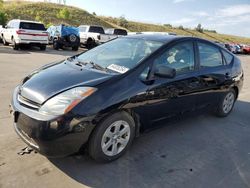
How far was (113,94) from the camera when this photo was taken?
3.31 metres

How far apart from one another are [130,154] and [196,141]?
123 centimetres

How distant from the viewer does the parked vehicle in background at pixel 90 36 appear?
21638 mm

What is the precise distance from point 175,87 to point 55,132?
191cm

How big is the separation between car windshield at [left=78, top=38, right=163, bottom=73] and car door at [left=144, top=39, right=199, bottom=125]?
0.26 metres

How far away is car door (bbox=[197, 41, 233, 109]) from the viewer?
4.71 m

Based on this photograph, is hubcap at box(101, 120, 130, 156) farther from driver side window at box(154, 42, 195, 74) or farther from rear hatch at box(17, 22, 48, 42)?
rear hatch at box(17, 22, 48, 42)

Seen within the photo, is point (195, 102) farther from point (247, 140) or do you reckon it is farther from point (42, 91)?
point (42, 91)

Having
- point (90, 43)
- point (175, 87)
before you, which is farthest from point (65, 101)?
point (90, 43)

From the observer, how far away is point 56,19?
44875mm

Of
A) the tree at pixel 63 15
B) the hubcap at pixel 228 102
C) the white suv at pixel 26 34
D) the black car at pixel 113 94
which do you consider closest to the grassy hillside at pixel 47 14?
the tree at pixel 63 15

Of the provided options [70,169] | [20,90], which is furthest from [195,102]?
[20,90]

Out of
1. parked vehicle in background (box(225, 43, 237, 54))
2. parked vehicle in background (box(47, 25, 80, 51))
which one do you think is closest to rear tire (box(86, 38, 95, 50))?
parked vehicle in background (box(47, 25, 80, 51))

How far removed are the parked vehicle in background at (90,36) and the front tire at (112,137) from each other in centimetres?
1848

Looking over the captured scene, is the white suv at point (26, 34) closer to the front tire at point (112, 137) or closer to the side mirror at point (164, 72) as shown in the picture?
the side mirror at point (164, 72)
